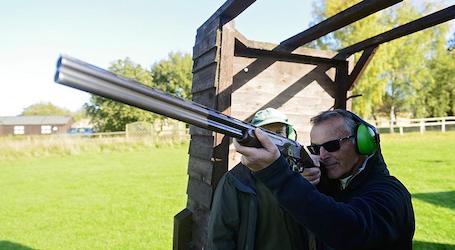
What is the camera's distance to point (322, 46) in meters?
29.4

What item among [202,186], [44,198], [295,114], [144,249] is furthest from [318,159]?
[44,198]

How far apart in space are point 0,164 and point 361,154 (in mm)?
22133

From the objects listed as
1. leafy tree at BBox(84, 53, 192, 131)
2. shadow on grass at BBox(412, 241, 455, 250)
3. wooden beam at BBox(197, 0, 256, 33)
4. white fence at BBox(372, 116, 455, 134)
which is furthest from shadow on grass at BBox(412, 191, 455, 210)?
leafy tree at BBox(84, 53, 192, 131)

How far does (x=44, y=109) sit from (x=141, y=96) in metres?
93.8

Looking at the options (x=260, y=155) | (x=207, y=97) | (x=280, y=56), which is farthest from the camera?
(x=280, y=56)

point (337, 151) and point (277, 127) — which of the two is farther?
point (277, 127)

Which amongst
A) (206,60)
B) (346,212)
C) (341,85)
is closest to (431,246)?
(341,85)

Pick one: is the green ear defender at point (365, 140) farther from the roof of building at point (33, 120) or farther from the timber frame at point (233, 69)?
the roof of building at point (33, 120)

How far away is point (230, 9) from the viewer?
3.28 meters

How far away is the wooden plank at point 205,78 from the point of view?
3500 mm

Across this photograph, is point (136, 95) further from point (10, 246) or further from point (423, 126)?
point (423, 126)

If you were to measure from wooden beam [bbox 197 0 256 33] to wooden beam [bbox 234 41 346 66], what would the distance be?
0.41m

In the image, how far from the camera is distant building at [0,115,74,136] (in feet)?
226

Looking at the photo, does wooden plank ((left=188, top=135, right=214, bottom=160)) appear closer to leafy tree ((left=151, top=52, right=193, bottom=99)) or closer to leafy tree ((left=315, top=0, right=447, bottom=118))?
leafy tree ((left=315, top=0, right=447, bottom=118))
